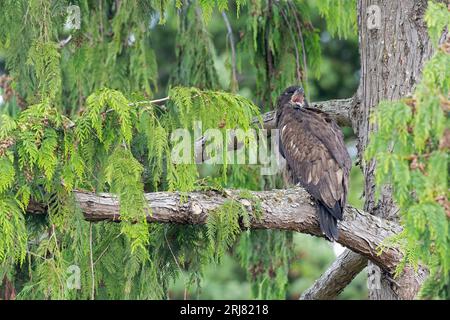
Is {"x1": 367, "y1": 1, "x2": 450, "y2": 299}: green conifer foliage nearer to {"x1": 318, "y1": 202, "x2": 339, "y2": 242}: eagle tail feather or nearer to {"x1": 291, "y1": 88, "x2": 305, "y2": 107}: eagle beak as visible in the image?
{"x1": 318, "y1": 202, "x2": 339, "y2": 242}: eagle tail feather

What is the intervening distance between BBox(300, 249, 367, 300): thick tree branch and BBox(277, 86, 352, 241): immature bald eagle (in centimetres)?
49

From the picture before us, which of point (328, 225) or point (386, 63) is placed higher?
point (386, 63)

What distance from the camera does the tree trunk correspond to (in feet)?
18.5

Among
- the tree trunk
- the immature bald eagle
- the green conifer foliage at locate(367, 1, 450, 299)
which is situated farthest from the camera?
the immature bald eagle

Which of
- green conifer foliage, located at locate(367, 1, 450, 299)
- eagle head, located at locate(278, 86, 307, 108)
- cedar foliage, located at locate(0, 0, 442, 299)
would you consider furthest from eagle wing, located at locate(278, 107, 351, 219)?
green conifer foliage, located at locate(367, 1, 450, 299)

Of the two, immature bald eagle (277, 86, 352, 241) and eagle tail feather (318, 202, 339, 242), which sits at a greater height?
immature bald eagle (277, 86, 352, 241)

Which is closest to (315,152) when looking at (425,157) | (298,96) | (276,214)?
(298,96)

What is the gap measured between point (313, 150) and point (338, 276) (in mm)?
810

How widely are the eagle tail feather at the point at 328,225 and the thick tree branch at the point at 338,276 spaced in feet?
2.15

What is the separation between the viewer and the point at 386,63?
Answer: 18.8ft

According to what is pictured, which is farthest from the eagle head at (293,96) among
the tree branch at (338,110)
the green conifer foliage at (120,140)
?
the green conifer foliage at (120,140)

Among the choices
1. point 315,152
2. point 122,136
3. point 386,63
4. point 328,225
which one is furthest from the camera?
point 315,152

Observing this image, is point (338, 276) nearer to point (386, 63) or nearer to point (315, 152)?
point (315, 152)

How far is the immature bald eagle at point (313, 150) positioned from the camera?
18.9 ft
